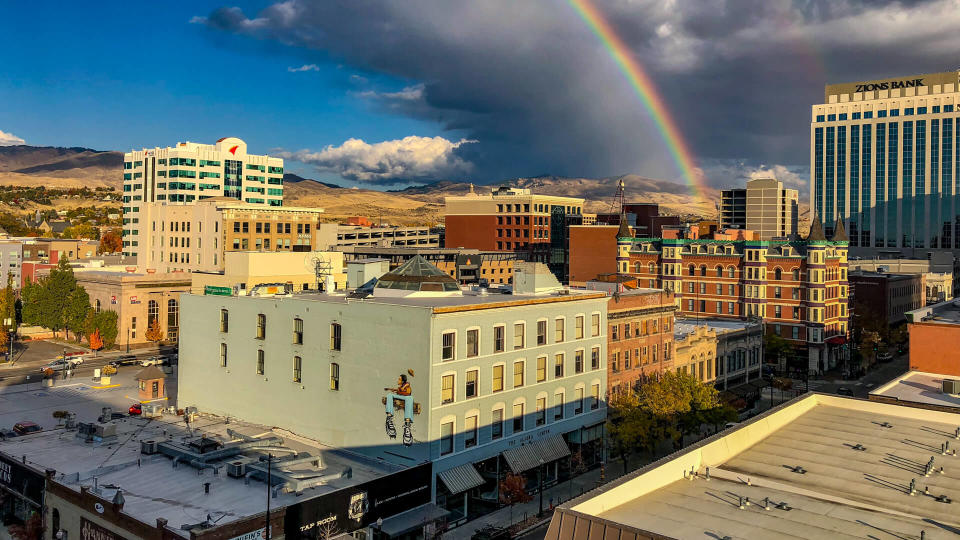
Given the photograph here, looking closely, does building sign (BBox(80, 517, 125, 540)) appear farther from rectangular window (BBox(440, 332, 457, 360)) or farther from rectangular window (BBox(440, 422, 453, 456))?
rectangular window (BBox(440, 332, 457, 360))

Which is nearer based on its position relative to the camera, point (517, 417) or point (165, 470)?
point (165, 470)

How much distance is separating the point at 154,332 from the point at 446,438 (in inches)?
3445

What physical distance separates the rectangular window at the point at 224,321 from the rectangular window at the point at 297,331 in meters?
8.05

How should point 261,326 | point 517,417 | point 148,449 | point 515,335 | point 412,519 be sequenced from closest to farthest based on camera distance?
point 412,519, point 148,449, point 515,335, point 517,417, point 261,326

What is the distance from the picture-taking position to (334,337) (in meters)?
52.4

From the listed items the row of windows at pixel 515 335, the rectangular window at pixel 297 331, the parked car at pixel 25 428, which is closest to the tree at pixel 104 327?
the parked car at pixel 25 428

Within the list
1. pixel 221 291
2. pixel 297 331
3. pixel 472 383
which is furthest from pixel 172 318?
pixel 472 383

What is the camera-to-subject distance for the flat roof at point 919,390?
156ft

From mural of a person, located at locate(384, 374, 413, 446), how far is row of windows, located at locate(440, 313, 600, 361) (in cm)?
300

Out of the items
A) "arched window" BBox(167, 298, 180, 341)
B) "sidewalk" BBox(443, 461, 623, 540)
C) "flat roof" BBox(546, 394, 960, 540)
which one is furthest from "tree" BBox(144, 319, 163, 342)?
"flat roof" BBox(546, 394, 960, 540)

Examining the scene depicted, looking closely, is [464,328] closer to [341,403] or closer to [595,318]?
[341,403]

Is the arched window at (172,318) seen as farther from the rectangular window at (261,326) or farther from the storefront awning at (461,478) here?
the storefront awning at (461,478)

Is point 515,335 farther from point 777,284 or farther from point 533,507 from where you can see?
point 777,284

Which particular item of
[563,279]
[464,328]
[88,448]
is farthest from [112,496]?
[563,279]
